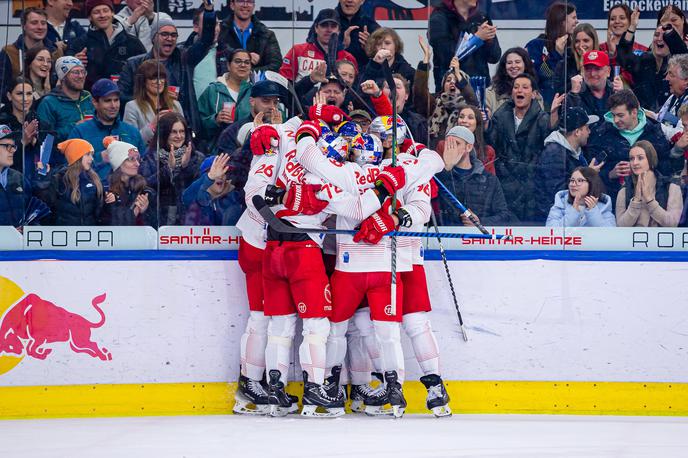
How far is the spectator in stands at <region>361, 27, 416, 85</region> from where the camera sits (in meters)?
6.02

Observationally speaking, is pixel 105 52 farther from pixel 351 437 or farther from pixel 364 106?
pixel 351 437

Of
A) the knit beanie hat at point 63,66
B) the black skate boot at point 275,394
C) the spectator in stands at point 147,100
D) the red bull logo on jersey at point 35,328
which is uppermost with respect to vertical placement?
the knit beanie hat at point 63,66

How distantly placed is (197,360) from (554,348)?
1856 millimetres

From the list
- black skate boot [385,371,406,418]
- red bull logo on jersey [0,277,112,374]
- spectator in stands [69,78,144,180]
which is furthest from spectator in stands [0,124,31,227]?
black skate boot [385,371,406,418]

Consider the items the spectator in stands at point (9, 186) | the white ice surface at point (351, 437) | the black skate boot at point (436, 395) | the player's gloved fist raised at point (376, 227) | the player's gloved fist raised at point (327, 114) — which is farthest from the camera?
the spectator in stands at point (9, 186)

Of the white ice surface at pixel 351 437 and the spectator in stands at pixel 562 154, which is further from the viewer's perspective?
the spectator in stands at pixel 562 154

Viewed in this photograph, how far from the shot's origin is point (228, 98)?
6043 mm

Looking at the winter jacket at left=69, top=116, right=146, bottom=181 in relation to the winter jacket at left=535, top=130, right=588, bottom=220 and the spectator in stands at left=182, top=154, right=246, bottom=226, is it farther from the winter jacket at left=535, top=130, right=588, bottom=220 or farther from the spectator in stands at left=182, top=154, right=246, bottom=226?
the winter jacket at left=535, top=130, right=588, bottom=220

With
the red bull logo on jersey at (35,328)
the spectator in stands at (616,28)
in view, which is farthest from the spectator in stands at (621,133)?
the red bull logo on jersey at (35,328)

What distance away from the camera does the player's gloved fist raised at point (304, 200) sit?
5258mm

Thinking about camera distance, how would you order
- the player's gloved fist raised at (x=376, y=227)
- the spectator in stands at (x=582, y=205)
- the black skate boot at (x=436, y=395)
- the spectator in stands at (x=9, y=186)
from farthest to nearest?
the spectator in stands at (x=582, y=205), the spectator in stands at (x=9, y=186), the black skate boot at (x=436, y=395), the player's gloved fist raised at (x=376, y=227)

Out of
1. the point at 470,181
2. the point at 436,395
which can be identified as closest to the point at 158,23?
the point at 470,181

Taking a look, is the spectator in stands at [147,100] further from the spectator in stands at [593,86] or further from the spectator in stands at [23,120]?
the spectator in stands at [593,86]

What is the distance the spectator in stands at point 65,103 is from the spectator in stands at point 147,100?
0.77 feet
